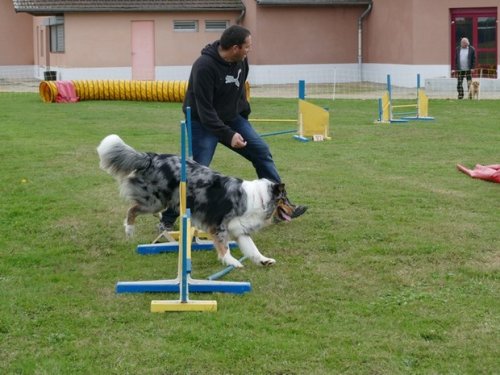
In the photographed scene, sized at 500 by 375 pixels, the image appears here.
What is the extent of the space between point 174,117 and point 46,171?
8593 mm

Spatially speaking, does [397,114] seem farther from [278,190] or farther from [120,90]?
[278,190]

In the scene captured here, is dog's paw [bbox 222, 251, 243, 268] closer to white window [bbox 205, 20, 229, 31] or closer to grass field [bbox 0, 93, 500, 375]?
grass field [bbox 0, 93, 500, 375]

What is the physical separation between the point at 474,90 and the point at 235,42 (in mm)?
19365

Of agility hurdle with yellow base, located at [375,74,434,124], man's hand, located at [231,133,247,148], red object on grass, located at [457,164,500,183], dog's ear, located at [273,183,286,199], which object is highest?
agility hurdle with yellow base, located at [375,74,434,124]

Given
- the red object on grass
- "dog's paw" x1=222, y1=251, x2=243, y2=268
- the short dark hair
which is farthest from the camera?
the red object on grass

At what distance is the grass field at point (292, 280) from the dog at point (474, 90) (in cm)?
1288

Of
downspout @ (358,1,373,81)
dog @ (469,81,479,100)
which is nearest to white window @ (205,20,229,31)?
downspout @ (358,1,373,81)

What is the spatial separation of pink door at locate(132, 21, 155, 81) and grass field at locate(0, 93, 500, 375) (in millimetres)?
22151

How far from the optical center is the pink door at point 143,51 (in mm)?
34375

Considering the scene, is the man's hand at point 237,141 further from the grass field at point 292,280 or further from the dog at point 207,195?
the grass field at point 292,280

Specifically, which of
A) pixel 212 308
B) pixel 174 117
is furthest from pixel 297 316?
pixel 174 117

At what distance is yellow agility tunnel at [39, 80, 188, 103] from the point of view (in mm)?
25219

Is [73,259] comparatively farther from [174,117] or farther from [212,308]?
[174,117]

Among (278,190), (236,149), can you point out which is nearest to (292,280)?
(278,190)
